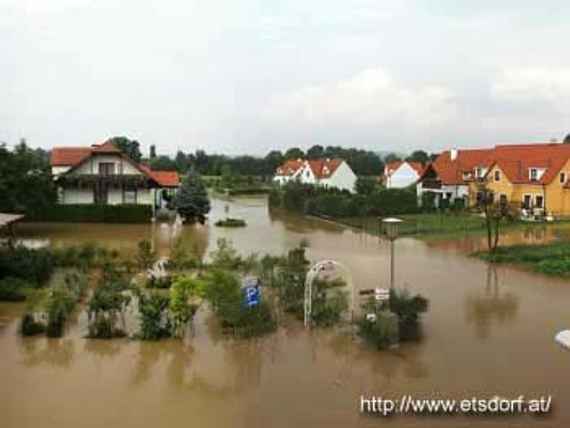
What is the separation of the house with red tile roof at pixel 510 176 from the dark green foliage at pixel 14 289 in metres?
25.3

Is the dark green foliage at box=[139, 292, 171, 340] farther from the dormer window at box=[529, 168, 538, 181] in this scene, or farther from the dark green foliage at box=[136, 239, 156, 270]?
the dormer window at box=[529, 168, 538, 181]

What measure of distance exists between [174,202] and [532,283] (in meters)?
22.8

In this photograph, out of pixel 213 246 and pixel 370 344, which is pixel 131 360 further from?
pixel 213 246

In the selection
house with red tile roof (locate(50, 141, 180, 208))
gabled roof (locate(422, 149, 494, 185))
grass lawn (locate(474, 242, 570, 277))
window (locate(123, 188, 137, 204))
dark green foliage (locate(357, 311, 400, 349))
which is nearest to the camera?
dark green foliage (locate(357, 311, 400, 349))

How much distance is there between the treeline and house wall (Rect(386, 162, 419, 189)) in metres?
9.74

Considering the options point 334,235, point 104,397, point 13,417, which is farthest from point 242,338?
point 334,235

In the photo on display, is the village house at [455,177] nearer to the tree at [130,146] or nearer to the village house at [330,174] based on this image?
the village house at [330,174]

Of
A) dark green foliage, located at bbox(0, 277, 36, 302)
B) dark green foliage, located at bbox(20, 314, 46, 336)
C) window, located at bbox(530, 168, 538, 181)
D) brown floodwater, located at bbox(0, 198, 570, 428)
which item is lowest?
Answer: brown floodwater, located at bbox(0, 198, 570, 428)

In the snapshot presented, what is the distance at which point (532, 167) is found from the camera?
119 ft

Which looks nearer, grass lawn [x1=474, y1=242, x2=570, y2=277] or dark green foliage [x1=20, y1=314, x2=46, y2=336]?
dark green foliage [x1=20, y1=314, x2=46, y2=336]

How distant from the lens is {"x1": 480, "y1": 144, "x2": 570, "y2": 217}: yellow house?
114ft

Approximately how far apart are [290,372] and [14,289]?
28.2ft

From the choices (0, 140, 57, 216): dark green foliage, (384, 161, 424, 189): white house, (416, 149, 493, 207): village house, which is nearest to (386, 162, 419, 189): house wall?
(384, 161, 424, 189): white house

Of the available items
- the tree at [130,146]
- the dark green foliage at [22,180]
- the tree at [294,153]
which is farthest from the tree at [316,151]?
the dark green foliage at [22,180]
